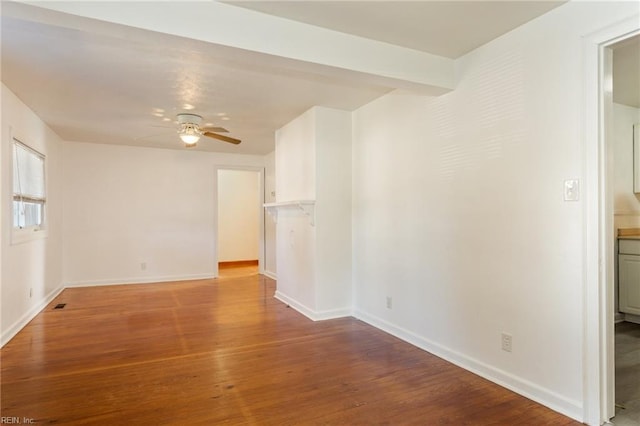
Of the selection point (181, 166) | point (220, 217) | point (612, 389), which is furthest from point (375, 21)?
point (220, 217)

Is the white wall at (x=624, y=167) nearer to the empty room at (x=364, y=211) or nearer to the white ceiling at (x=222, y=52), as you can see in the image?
the empty room at (x=364, y=211)

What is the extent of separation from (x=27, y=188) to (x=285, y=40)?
3.90m

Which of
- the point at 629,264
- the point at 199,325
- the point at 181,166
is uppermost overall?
the point at 181,166

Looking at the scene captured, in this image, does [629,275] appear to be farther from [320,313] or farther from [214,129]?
[214,129]

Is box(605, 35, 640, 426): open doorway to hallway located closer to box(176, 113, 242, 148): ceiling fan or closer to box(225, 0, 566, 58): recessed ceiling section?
box(225, 0, 566, 58): recessed ceiling section

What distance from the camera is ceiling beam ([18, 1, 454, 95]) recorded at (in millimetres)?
1944

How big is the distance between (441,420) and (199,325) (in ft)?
9.16

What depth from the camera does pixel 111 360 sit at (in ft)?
10.1

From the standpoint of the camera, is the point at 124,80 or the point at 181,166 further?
the point at 181,166

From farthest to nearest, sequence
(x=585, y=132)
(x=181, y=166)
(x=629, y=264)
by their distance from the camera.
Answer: (x=181, y=166)
(x=629, y=264)
(x=585, y=132)

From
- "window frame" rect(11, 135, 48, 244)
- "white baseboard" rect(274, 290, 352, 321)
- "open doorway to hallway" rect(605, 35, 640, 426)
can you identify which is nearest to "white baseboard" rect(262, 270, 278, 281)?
"white baseboard" rect(274, 290, 352, 321)

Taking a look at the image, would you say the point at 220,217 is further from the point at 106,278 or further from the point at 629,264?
the point at 629,264

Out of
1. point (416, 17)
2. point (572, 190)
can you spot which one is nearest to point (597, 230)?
point (572, 190)

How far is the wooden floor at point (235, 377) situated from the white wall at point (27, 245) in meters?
0.29
